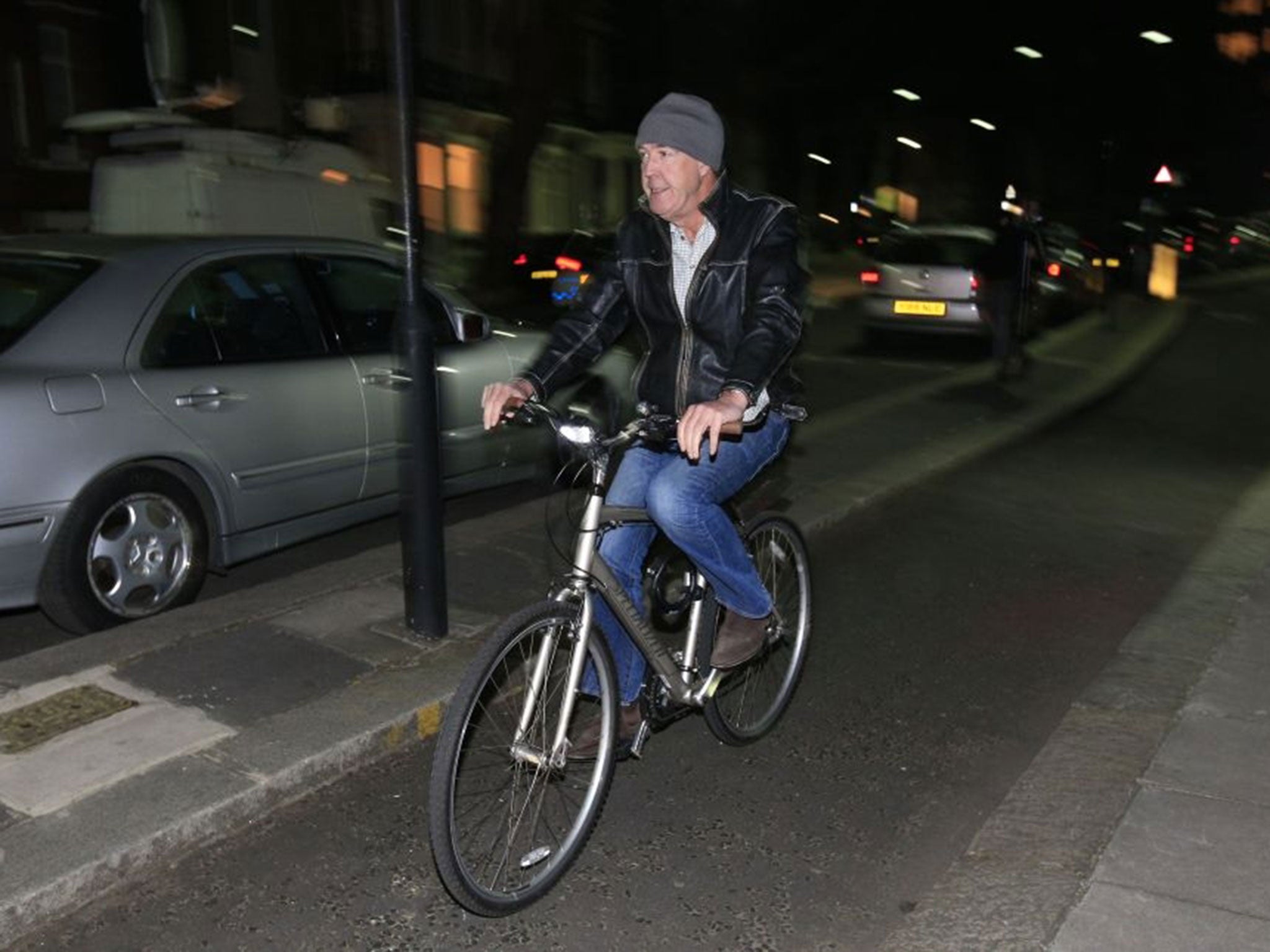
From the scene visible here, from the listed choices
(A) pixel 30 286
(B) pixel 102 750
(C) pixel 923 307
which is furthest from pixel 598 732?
(C) pixel 923 307

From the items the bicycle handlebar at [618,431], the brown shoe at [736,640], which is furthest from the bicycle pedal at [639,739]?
the bicycle handlebar at [618,431]

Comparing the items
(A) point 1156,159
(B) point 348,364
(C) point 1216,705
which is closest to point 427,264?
(B) point 348,364

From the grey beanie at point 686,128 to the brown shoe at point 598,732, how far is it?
154cm

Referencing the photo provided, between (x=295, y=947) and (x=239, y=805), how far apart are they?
0.65m

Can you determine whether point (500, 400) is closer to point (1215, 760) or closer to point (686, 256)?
point (686, 256)

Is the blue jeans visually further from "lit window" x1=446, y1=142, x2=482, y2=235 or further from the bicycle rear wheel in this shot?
"lit window" x1=446, y1=142, x2=482, y2=235

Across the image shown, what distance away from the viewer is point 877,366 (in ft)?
45.7

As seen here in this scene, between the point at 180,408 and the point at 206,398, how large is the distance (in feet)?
0.42

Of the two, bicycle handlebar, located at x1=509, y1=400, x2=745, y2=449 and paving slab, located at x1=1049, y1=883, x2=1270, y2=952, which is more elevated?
bicycle handlebar, located at x1=509, y1=400, x2=745, y2=449

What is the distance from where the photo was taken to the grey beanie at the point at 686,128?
3.29 meters

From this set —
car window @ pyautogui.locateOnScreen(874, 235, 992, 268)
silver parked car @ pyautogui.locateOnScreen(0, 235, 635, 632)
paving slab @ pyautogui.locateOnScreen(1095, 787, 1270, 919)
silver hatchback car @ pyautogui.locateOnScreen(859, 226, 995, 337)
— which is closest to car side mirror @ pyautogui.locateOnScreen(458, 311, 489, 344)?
silver parked car @ pyautogui.locateOnScreen(0, 235, 635, 632)

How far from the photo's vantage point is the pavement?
313 cm

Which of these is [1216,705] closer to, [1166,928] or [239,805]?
[1166,928]

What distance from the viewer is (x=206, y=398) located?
5.05 metres
